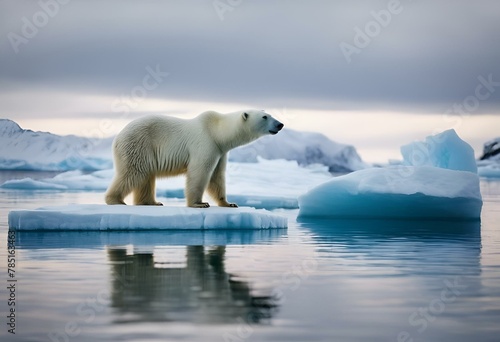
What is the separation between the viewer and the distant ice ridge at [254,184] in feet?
80.0

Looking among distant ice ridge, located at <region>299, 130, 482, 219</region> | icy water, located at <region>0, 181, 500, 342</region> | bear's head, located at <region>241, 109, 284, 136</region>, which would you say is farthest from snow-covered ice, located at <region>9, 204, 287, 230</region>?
distant ice ridge, located at <region>299, 130, 482, 219</region>

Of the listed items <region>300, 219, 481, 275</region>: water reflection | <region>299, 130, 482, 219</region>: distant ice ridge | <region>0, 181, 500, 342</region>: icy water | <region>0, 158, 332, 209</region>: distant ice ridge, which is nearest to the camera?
<region>0, 181, 500, 342</region>: icy water

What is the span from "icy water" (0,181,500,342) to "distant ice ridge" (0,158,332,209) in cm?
1236

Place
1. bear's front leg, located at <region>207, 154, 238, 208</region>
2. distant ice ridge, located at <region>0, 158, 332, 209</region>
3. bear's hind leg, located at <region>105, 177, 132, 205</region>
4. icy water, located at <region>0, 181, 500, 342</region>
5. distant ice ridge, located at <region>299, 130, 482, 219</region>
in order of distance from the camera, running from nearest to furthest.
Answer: icy water, located at <region>0, 181, 500, 342</region> → bear's hind leg, located at <region>105, 177, 132, 205</region> → bear's front leg, located at <region>207, 154, 238, 208</region> → distant ice ridge, located at <region>299, 130, 482, 219</region> → distant ice ridge, located at <region>0, 158, 332, 209</region>

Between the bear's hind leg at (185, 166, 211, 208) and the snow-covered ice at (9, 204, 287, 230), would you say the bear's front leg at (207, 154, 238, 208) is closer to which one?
the bear's hind leg at (185, 166, 211, 208)

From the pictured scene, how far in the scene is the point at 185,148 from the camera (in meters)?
13.1

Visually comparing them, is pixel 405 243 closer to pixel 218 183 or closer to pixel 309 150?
pixel 218 183

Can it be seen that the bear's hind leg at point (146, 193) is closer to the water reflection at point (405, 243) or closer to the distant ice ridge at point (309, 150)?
the water reflection at point (405, 243)

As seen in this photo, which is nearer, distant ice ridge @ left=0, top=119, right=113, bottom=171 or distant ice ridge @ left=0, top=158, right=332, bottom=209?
distant ice ridge @ left=0, top=158, right=332, bottom=209

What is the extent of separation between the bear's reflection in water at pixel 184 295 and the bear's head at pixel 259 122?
168 inches

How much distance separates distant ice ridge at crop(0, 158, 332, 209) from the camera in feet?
80.0

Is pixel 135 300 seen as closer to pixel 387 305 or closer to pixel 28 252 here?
pixel 387 305

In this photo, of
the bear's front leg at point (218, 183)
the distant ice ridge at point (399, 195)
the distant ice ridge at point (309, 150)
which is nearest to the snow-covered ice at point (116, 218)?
the bear's front leg at point (218, 183)

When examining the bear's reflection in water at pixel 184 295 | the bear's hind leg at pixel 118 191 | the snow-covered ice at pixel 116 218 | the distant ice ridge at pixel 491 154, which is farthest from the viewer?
the distant ice ridge at pixel 491 154
